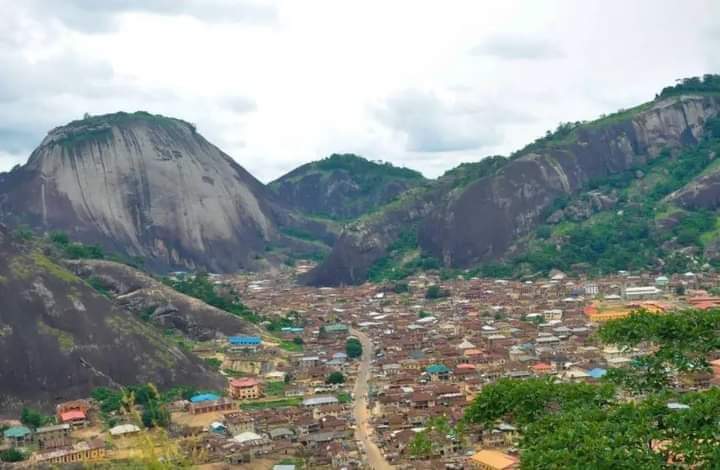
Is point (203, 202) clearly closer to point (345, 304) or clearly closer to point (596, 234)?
point (345, 304)

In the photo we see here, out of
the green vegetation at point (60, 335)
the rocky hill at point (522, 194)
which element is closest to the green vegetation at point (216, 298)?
the green vegetation at point (60, 335)

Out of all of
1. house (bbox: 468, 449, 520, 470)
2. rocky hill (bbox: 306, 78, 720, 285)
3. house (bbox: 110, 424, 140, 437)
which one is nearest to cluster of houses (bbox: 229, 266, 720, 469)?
house (bbox: 468, 449, 520, 470)

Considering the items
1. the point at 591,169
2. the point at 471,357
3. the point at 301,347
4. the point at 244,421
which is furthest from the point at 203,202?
the point at 244,421

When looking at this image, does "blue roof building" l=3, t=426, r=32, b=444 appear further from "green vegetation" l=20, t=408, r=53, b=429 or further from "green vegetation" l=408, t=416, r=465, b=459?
"green vegetation" l=408, t=416, r=465, b=459

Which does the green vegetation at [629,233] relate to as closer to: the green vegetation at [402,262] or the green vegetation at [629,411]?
the green vegetation at [402,262]

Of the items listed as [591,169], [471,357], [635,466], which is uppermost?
[591,169]

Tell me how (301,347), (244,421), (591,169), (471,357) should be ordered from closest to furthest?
(244,421) → (471,357) → (301,347) → (591,169)
